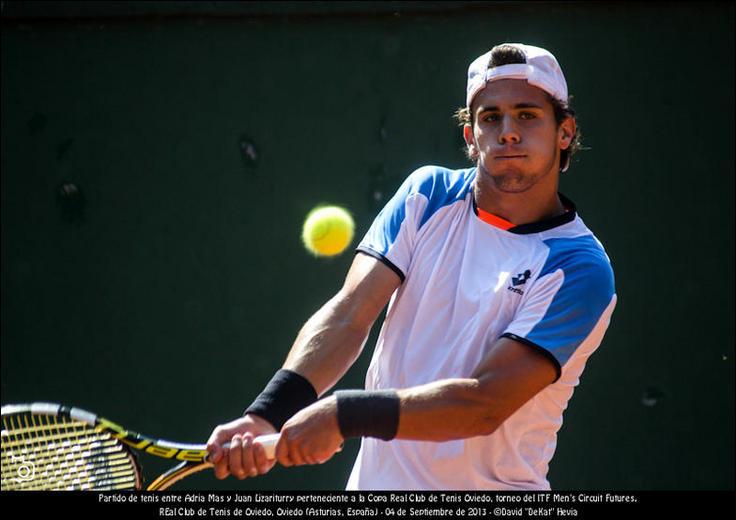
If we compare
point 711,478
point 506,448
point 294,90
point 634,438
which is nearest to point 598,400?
point 634,438

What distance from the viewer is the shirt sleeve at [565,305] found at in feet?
9.25

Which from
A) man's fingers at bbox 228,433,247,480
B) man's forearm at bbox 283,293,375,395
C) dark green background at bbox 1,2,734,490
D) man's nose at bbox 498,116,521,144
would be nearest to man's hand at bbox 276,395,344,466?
man's fingers at bbox 228,433,247,480

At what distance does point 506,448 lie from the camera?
2.94m

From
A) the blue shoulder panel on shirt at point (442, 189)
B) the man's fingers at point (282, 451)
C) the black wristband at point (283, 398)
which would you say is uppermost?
the blue shoulder panel on shirt at point (442, 189)

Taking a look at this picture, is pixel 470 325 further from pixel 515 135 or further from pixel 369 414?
pixel 515 135

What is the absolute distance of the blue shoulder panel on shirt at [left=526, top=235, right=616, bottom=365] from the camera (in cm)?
283

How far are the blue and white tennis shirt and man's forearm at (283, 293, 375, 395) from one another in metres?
0.10

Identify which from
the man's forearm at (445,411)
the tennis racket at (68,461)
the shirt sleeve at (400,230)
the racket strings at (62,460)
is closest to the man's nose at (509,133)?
the shirt sleeve at (400,230)

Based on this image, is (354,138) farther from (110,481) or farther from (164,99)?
(110,481)

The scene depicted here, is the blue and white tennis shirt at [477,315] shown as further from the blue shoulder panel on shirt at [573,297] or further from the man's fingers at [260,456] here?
the man's fingers at [260,456]

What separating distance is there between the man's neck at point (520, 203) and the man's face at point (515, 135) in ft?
0.06

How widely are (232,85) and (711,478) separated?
9.49 ft

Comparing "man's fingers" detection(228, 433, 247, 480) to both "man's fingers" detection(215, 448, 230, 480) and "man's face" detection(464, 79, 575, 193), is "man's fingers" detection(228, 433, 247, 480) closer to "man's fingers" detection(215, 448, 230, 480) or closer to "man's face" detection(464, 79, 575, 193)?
"man's fingers" detection(215, 448, 230, 480)

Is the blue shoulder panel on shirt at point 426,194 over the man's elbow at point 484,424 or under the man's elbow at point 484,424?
over
